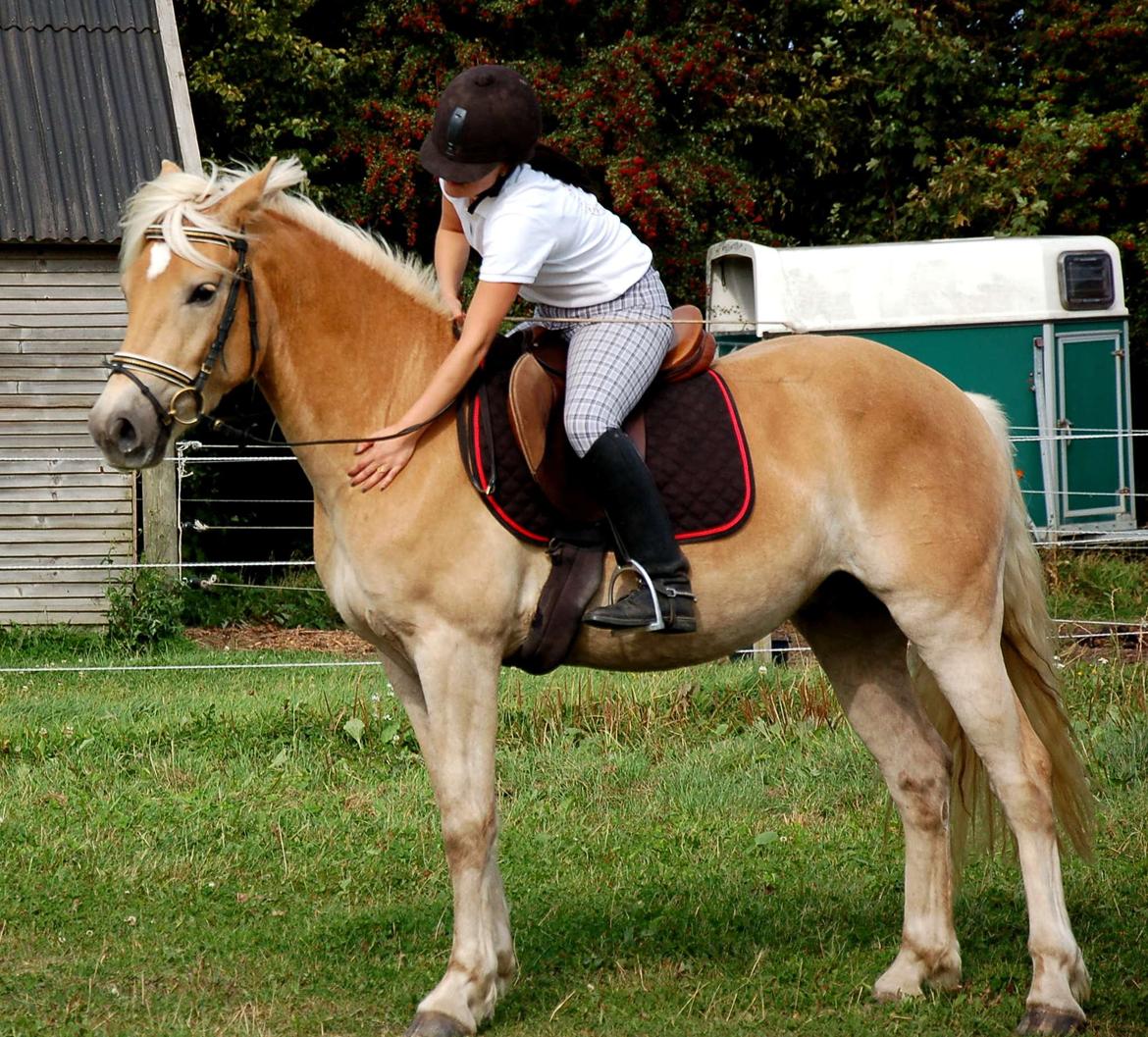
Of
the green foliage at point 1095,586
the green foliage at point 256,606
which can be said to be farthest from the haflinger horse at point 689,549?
the green foliage at point 256,606

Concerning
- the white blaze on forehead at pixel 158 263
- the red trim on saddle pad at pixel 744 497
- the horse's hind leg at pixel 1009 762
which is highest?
the white blaze on forehead at pixel 158 263

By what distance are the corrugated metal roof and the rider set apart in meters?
8.89

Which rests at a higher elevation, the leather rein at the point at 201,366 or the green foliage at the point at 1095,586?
the leather rein at the point at 201,366

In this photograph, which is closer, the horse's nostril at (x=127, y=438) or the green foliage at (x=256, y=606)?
the horse's nostril at (x=127, y=438)

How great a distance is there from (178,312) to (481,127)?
40.4 inches

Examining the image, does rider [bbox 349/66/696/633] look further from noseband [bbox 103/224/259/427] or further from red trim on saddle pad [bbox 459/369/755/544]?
noseband [bbox 103/224/259/427]

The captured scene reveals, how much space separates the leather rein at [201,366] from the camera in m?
4.04

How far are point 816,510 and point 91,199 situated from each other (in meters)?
9.95

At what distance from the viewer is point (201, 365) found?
13.6ft

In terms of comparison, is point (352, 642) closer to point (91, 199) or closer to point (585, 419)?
point (91, 199)

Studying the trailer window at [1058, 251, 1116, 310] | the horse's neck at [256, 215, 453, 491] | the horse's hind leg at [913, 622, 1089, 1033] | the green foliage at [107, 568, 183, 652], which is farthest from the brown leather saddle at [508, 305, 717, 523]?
the trailer window at [1058, 251, 1116, 310]

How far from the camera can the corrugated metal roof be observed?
498 inches

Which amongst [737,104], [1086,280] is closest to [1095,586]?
[1086,280]

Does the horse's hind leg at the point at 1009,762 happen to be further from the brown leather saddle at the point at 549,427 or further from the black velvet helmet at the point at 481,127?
the black velvet helmet at the point at 481,127
